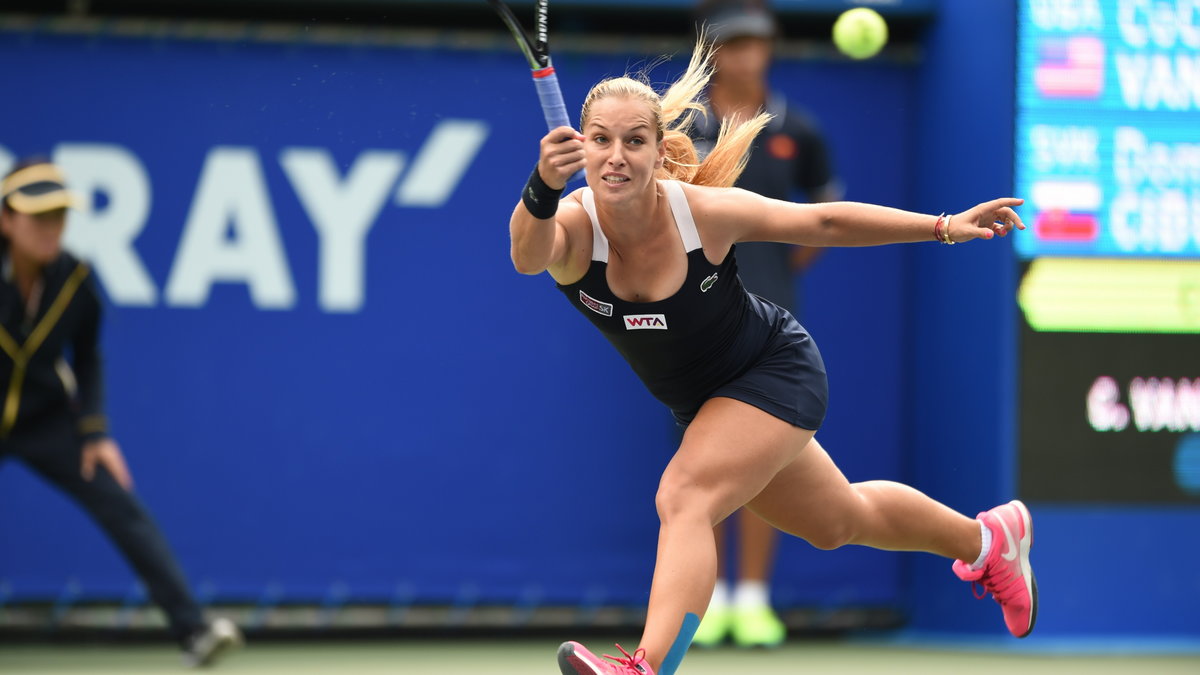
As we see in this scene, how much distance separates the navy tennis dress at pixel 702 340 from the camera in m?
3.90

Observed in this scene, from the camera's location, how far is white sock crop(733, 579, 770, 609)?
6211 mm

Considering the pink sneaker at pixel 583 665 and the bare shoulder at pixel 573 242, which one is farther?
the bare shoulder at pixel 573 242

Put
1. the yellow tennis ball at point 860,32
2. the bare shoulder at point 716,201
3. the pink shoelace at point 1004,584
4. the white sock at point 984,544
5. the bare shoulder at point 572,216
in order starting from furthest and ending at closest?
the yellow tennis ball at point 860,32, the pink shoelace at point 1004,584, the white sock at point 984,544, the bare shoulder at point 716,201, the bare shoulder at point 572,216

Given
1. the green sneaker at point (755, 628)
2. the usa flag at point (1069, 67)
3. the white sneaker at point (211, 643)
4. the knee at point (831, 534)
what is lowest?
the green sneaker at point (755, 628)

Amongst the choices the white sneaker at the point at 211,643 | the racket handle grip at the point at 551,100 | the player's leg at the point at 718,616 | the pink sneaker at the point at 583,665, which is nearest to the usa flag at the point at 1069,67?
the player's leg at the point at 718,616

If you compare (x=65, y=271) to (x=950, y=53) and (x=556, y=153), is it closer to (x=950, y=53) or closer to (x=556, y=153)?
(x=556, y=153)

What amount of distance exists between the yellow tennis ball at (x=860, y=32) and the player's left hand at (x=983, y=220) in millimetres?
2305

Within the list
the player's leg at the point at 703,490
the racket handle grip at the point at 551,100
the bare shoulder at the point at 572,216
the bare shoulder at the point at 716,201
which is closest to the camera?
the racket handle grip at the point at 551,100

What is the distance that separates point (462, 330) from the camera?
21.6 ft

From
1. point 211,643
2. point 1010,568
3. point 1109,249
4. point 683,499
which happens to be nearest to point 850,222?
point 683,499

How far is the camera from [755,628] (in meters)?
6.21

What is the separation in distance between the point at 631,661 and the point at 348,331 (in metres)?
3.19

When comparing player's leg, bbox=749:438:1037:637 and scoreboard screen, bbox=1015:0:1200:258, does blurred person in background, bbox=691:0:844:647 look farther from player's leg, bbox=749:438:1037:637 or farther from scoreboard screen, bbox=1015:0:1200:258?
player's leg, bbox=749:438:1037:637

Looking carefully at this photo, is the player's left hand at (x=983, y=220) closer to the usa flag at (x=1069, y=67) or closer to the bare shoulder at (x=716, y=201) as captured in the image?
the bare shoulder at (x=716, y=201)
